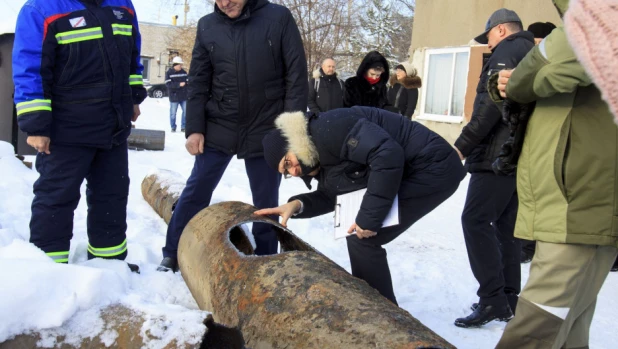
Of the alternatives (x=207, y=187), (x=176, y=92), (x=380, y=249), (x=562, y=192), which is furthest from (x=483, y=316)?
(x=176, y=92)

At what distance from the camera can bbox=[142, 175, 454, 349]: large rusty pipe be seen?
6.38ft

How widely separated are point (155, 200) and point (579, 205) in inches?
155

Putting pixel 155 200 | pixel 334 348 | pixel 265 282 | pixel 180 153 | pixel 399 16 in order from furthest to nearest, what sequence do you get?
pixel 399 16 < pixel 180 153 < pixel 155 200 < pixel 265 282 < pixel 334 348

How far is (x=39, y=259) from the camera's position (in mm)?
2057

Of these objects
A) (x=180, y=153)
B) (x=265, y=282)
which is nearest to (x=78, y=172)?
(x=265, y=282)

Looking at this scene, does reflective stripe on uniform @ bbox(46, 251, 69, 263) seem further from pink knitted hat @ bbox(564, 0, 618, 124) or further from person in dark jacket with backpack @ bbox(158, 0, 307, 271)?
pink knitted hat @ bbox(564, 0, 618, 124)

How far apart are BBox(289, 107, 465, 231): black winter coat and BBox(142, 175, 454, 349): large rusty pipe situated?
0.40m

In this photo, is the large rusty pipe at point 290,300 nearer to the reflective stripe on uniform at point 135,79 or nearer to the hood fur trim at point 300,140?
the hood fur trim at point 300,140

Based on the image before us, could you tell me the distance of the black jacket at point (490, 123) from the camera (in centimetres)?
330

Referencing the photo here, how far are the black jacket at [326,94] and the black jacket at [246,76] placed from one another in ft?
12.6

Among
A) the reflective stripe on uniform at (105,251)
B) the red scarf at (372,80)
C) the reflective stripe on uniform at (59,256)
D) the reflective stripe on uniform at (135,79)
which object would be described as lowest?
the reflective stripe on uniform at (105,251)

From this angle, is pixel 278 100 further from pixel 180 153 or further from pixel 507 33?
pixel 180 153

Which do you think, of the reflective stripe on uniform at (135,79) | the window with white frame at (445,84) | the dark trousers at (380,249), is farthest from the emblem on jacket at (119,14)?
the window with white frame at (445,84)

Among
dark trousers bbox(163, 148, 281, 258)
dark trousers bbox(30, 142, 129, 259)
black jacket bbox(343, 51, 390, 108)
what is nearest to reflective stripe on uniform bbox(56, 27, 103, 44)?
dark trousers bbox(30, 142, 129, 259)
